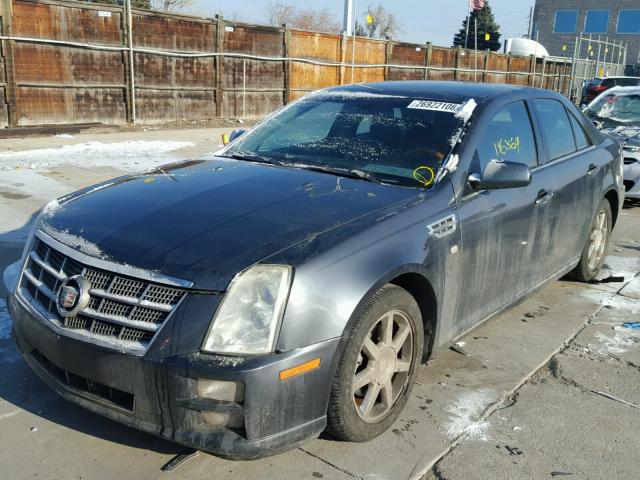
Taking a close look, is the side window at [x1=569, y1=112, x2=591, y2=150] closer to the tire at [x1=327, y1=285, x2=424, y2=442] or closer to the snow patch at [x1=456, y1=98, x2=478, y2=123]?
the snow patch at [x1=456, y1=98, x2=478, y2=123]

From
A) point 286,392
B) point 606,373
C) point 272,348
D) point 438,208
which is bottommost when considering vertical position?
point 606,373

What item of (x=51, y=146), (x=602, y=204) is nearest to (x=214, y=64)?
(x=51, y=146)

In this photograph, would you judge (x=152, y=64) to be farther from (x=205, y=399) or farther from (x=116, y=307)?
(x=205, y=399)

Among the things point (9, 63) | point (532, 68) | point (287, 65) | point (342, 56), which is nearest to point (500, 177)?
point (9, 63)

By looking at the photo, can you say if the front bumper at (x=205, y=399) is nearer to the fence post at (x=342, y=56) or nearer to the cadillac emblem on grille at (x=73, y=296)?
the cadillac emblem on grille at (x=73, y=296)

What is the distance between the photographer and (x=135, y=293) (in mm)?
2529

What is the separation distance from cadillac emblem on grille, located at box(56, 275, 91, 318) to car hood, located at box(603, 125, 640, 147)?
7723 mm

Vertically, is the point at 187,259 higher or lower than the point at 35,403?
higher

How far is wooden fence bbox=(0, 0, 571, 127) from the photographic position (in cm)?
1334

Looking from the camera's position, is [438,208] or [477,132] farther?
[477,132]

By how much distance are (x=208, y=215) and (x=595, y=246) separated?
12.7 feet

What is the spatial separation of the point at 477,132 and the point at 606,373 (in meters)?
1.69

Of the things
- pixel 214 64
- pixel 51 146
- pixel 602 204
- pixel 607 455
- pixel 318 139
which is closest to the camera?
pixel 607 455

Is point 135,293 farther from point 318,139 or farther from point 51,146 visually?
point 51,146
